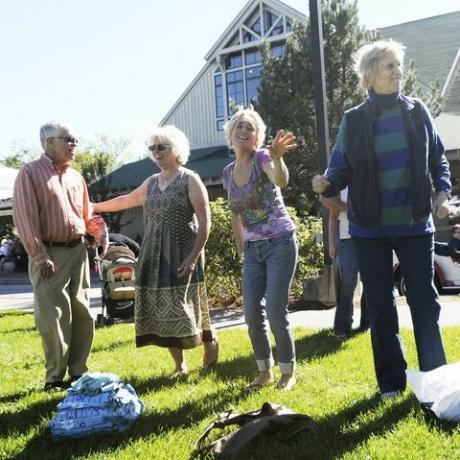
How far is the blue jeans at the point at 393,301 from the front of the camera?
146 inches

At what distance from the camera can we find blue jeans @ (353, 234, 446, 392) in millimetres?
3703

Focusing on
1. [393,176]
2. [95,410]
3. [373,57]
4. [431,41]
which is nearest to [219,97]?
[431,41]

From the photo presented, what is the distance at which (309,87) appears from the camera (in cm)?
1748

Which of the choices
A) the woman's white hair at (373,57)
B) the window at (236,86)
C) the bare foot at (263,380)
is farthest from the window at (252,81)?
the woman's white hair at (373,57)

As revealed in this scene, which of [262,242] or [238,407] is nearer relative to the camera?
[238,407]

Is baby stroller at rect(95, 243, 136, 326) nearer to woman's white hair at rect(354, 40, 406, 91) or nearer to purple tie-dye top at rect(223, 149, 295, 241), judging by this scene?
purple tie-dye top at rect(223, 149, 295, 241)

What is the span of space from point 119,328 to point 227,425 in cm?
500

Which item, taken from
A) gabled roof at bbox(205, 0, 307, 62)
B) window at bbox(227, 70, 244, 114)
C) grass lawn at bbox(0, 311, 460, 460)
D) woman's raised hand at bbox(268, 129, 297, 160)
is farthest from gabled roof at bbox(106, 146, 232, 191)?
woman's raised hand at bbox(268, 129, 297, 160)

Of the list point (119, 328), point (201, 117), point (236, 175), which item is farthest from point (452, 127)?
point (236, 175)

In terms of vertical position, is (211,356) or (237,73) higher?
(237,73)

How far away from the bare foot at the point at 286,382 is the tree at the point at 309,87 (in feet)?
40.9

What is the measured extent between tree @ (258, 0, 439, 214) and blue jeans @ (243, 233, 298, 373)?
12.4 m

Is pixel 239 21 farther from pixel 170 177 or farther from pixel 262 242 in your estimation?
pixel 262 242

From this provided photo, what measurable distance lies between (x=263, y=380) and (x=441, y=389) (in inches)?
57.2
